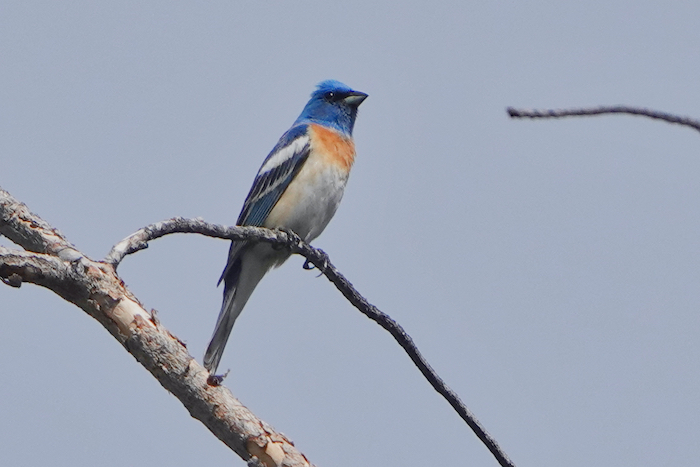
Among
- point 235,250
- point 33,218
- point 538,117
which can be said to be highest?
point 235,250

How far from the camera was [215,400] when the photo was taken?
411 cm

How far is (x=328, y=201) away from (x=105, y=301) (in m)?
4.25

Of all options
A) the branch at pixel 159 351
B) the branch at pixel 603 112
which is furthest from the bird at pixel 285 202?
the branch at pixel 603 112

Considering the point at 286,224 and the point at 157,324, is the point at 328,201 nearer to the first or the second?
the point at 286,224

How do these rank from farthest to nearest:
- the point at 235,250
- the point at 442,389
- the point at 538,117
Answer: the point at 235,250 → the point at 442,389 → the point at 538,117

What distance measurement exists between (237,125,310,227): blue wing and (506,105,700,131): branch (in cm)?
560

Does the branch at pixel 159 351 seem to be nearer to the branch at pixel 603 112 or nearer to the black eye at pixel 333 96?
the branch at pixel 603 112

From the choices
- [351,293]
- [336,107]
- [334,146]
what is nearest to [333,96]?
[336,107]

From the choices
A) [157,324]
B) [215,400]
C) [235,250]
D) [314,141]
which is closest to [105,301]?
[157,324]

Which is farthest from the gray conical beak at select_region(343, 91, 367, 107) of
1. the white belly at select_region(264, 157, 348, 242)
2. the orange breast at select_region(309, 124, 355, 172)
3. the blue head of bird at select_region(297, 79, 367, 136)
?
the white belly at select_region(264, 157, 348, 242)

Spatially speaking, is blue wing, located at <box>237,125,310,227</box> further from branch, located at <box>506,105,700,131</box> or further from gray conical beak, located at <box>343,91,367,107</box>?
branch, located at <box>506,105,700,131</box>

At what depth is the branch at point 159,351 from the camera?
13.3 feet

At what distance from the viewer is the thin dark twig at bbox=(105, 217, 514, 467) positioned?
4.46 meters

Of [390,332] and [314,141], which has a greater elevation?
[314,141]
